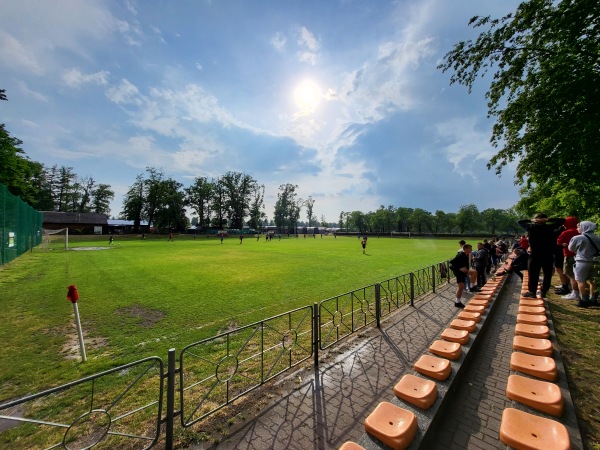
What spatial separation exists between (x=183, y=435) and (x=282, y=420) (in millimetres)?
1081

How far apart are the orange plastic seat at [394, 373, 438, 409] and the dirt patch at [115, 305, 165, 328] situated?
5917 millimetres

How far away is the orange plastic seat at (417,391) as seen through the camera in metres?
2.81

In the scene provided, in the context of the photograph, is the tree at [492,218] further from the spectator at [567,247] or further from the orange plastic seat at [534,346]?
the orange plastic seat at [534,346]

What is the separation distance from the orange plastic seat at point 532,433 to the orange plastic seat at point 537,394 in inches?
13.5

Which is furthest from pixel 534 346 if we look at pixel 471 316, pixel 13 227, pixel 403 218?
pixel 403 218

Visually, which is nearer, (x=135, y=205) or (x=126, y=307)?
(x=126, y=307)

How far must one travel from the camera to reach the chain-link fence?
44.1 feet

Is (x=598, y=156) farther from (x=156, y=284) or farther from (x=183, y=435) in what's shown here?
(x=156, y=284)

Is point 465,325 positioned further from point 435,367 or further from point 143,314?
point 143,314

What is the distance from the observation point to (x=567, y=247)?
21.0ft

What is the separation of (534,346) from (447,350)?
1.28 metres

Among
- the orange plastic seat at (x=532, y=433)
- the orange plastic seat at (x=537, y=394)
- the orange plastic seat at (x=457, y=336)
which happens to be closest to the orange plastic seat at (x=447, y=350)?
the orange plastic seat at (x=457, y=336)

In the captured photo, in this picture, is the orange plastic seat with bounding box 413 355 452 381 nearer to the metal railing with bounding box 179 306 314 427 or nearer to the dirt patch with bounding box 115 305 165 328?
the metal railing with bounding box 179 306 314 427

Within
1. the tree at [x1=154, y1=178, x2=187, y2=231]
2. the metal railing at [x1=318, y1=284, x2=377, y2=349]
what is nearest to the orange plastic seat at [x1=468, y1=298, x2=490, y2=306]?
the metal railing at [x1=318, y1=284, x2=377, y2=349]
